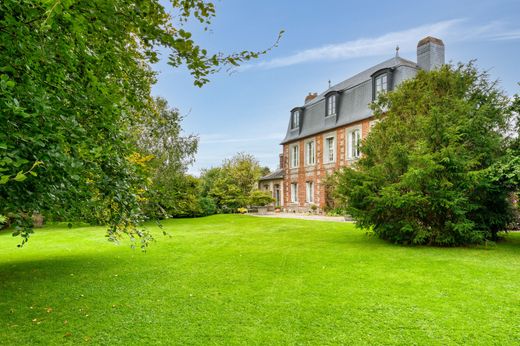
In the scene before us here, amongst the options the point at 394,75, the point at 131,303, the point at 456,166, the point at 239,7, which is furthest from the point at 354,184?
the point at 394,75

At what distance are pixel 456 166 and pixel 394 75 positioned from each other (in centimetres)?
1177

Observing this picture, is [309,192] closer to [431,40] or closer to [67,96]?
[431,40]

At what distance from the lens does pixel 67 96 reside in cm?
314

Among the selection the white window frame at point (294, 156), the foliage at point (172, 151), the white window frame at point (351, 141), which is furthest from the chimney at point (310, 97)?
the foliage at point (172, 151)

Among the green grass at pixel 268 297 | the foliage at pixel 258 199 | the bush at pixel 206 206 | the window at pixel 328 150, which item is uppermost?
the window at pixel 328 150

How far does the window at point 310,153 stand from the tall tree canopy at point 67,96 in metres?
21.0

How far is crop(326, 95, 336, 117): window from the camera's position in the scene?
75.3ft

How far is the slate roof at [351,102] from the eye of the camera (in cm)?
1839

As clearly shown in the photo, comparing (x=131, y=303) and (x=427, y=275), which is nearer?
(x=131, y=303)

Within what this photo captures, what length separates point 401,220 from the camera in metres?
9.02

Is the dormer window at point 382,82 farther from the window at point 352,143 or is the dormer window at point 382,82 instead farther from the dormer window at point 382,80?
the window at point 352,143

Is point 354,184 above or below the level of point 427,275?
above

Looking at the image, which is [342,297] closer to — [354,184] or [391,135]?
[354,184]

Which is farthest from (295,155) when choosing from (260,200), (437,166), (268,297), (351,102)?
(268,297)
